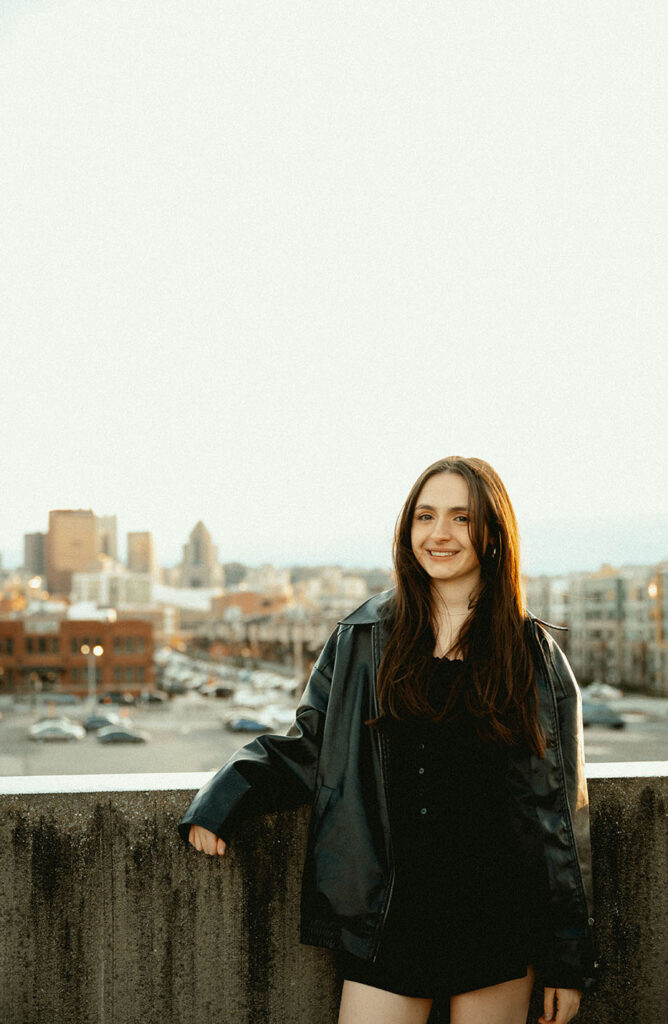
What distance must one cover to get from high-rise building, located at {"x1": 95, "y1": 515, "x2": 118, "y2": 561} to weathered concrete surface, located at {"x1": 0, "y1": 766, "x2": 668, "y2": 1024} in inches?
3742

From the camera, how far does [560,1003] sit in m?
1.94

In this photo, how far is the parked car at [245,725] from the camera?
144 feet

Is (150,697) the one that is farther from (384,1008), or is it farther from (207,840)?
(384,1008)

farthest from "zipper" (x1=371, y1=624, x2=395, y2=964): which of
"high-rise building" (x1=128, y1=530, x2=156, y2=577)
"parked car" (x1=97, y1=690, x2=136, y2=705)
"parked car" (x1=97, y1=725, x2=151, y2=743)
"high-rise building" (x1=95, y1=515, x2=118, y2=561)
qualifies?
"high-rise building" (x1=95, y1=515, x2=118, y2=561)

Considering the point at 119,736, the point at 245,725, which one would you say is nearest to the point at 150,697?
the point at 245,725

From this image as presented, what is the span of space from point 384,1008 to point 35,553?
9919 centimetres

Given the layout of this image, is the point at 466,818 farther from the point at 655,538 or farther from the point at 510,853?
the point at 655,538

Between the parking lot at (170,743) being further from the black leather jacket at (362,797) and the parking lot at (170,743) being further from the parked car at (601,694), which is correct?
the black leather jacket at (362,797)

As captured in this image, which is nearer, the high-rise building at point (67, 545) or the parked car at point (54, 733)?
the parked car at point (54, 733)

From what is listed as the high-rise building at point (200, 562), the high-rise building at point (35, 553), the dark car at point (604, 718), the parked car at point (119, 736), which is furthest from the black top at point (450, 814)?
the high-rise building at point (200, 562)

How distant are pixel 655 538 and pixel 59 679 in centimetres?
4556

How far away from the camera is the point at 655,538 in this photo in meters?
72.1

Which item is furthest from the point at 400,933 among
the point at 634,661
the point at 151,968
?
the point at 634,661

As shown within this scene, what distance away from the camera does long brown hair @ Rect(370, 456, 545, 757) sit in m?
1.93
